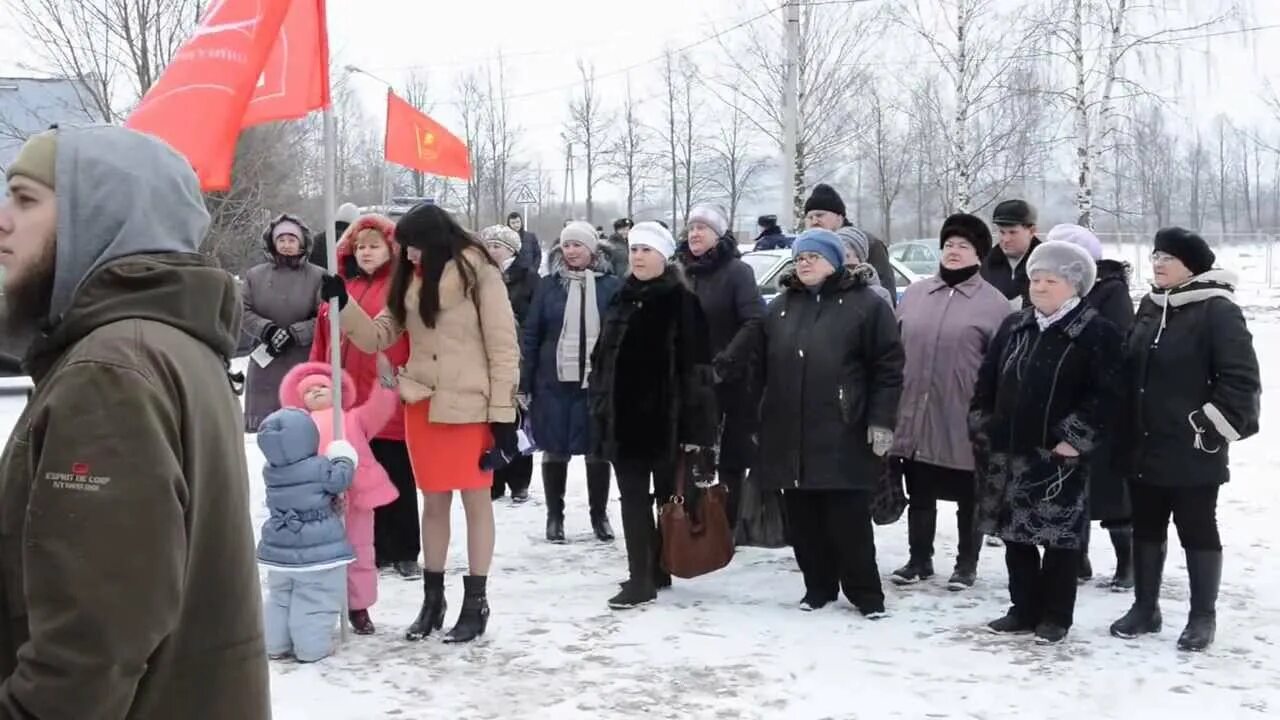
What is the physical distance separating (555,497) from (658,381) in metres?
1.81

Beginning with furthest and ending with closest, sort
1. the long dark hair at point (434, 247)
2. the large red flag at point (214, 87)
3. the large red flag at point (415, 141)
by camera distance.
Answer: the large red flag at point (415, 141) < the long dark hair at point (434, 247) < the large red flag at point (214, 87)

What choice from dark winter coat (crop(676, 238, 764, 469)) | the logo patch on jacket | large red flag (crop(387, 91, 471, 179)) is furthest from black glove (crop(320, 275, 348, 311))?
the logo patch on jacket

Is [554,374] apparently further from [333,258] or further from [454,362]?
[333,258]

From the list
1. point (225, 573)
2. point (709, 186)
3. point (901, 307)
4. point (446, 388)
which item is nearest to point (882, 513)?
point (901, 307)

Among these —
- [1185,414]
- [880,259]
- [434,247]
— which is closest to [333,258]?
[434,247]

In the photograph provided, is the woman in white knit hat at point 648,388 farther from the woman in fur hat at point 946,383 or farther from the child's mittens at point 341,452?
the child's mittens at point 341,452

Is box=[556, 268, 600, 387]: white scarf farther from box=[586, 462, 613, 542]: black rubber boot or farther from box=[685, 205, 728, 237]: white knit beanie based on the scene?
box=[685, 205, 728, 237]: white knit beanie

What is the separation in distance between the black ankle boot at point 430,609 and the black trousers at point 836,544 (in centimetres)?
171

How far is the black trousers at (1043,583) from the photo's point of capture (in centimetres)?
555

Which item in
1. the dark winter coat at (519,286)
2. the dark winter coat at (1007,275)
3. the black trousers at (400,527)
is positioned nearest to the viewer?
the black trousers at (400,527)

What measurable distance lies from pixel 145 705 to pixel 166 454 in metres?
0.39

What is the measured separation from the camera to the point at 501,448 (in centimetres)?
538

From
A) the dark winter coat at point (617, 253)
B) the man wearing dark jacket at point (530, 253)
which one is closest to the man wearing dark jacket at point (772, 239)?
the dark winter coat at point (617, 253)

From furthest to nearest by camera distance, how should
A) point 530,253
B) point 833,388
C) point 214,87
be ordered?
point 530,253 < point 833,388 < point 214,87
